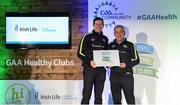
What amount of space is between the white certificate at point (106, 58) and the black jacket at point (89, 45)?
0.10 m

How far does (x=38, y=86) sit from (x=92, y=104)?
3.05ft

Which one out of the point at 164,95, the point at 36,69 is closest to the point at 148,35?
the point at 164,95

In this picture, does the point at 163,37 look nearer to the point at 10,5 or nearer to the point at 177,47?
the point at 177,47

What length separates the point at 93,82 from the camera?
775 cm

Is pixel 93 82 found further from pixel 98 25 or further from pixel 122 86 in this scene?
pixel 98 25

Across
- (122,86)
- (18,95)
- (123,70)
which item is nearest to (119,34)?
(123,70)

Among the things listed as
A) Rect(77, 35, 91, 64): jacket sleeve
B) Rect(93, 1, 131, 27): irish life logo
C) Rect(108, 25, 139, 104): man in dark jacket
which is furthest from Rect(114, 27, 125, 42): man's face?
Rect(77, 35, 91, 64): jacket sleeve

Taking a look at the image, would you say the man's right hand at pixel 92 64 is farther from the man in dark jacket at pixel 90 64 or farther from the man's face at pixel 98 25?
the man's face at pixel 98 25

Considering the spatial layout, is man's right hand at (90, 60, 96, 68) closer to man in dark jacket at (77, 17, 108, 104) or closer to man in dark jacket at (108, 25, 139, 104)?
man in dark jacket at (77, 17, 108, 104)

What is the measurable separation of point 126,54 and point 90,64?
591 millimetres

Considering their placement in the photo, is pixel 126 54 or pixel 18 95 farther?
pixel 18 95

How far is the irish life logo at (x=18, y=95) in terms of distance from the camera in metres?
7.97

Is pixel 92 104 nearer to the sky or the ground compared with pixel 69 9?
nearer to the ground

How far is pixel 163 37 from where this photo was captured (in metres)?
7.88
